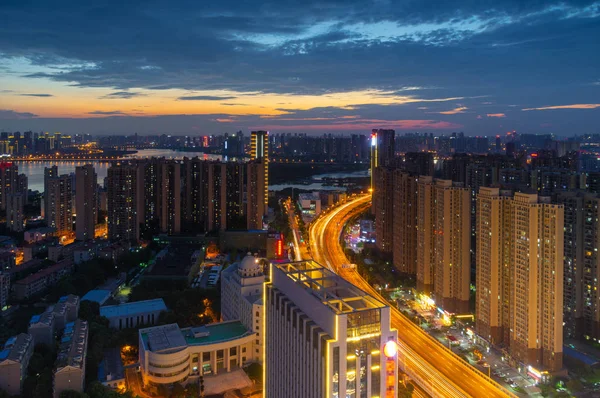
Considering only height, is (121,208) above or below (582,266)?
above

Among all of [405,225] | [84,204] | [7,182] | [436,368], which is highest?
[7,182]

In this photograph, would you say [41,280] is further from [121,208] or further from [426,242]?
[426,242]

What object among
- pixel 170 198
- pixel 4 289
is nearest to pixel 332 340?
pixel 4 289

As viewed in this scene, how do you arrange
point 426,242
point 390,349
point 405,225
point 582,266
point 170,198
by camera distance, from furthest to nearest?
point 170,198 < point 405,225 < point 426,242 < point 582,266 < point 390,349

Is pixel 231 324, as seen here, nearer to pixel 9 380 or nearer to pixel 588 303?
pixel 9 380

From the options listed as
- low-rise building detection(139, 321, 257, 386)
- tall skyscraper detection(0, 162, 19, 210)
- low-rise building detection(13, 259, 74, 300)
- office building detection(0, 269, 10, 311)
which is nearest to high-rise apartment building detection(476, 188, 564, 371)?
low-rise building detection(139, 321, 257, 386)

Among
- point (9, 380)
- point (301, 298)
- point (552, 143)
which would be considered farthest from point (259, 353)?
point (552, 143)

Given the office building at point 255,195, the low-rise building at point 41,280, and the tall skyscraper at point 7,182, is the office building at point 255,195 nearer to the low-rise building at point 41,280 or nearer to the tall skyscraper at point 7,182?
the low-rise building at point 41,280

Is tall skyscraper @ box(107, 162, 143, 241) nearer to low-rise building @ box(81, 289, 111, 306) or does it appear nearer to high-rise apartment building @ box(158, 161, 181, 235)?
high-rise apartment building @ box(158, 161, 181, 235)
